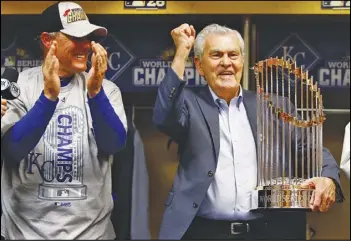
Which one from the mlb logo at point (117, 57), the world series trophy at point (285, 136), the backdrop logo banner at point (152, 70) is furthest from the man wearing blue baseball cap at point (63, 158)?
the backdrop logo banner at point (152, 70)

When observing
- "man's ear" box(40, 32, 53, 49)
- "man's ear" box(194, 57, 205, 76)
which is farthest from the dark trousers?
"man's ear" box(40, 32, 53, 49)

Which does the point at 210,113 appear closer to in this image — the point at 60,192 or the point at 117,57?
the point at 60,192

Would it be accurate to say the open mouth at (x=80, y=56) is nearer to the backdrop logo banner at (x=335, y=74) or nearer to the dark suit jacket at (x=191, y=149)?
the dark suit jacket at (x=191, y=149)

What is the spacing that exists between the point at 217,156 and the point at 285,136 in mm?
260

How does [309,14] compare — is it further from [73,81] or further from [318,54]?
[73,81]

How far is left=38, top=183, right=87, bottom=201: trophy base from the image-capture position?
295 centimetres

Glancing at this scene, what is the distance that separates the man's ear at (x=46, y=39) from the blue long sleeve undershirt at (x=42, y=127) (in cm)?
31

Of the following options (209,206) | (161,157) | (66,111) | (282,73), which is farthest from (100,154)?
(161,157)

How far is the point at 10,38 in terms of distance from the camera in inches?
151

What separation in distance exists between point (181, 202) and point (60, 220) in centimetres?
42

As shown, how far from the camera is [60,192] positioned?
295 centimetres

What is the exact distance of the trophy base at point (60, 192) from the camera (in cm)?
295

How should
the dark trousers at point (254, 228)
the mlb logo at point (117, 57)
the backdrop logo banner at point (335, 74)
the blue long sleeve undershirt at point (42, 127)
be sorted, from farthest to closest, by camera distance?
the backdrop logo banner at point (335, 74), the mlb logo at point (117, 57), the dark trousers at point (254, 228), the blue long sleeve undershirt at point (42, 127)

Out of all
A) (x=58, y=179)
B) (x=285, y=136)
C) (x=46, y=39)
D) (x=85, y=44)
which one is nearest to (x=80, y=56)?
(x=85, y=44)
